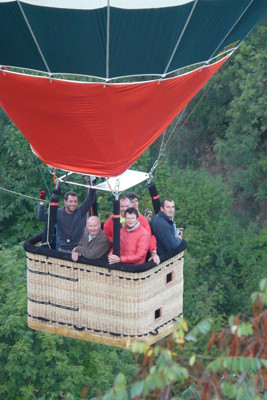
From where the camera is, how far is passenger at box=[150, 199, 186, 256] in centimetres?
865

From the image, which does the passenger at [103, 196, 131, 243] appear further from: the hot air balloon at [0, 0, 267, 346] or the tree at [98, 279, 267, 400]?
the tree at [98, 279, 267, 400]

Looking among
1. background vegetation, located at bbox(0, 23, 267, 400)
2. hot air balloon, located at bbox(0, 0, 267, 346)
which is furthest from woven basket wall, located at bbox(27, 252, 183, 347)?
background vegetation, located at bbox(0, 23, 267, 400)

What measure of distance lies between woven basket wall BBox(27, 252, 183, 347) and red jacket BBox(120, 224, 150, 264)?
0.12 metres

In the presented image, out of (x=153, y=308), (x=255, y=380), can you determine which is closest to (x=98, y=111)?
(x=153, y=308)

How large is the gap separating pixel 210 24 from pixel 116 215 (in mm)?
1609

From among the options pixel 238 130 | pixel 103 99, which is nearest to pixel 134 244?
pixel 103 99

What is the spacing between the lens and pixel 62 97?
843cm

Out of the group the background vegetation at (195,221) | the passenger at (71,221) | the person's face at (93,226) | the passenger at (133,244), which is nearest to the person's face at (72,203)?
the passenger at (71,221)

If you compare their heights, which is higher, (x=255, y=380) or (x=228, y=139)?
(x=228, y=139)

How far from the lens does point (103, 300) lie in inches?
336

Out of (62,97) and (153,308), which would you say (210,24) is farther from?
(153,308)

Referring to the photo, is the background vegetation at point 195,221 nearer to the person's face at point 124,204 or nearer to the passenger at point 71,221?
the passenger at point 71,221

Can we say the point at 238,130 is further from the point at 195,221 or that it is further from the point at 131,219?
the point at 131,219

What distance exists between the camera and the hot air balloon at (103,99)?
27.0ft
